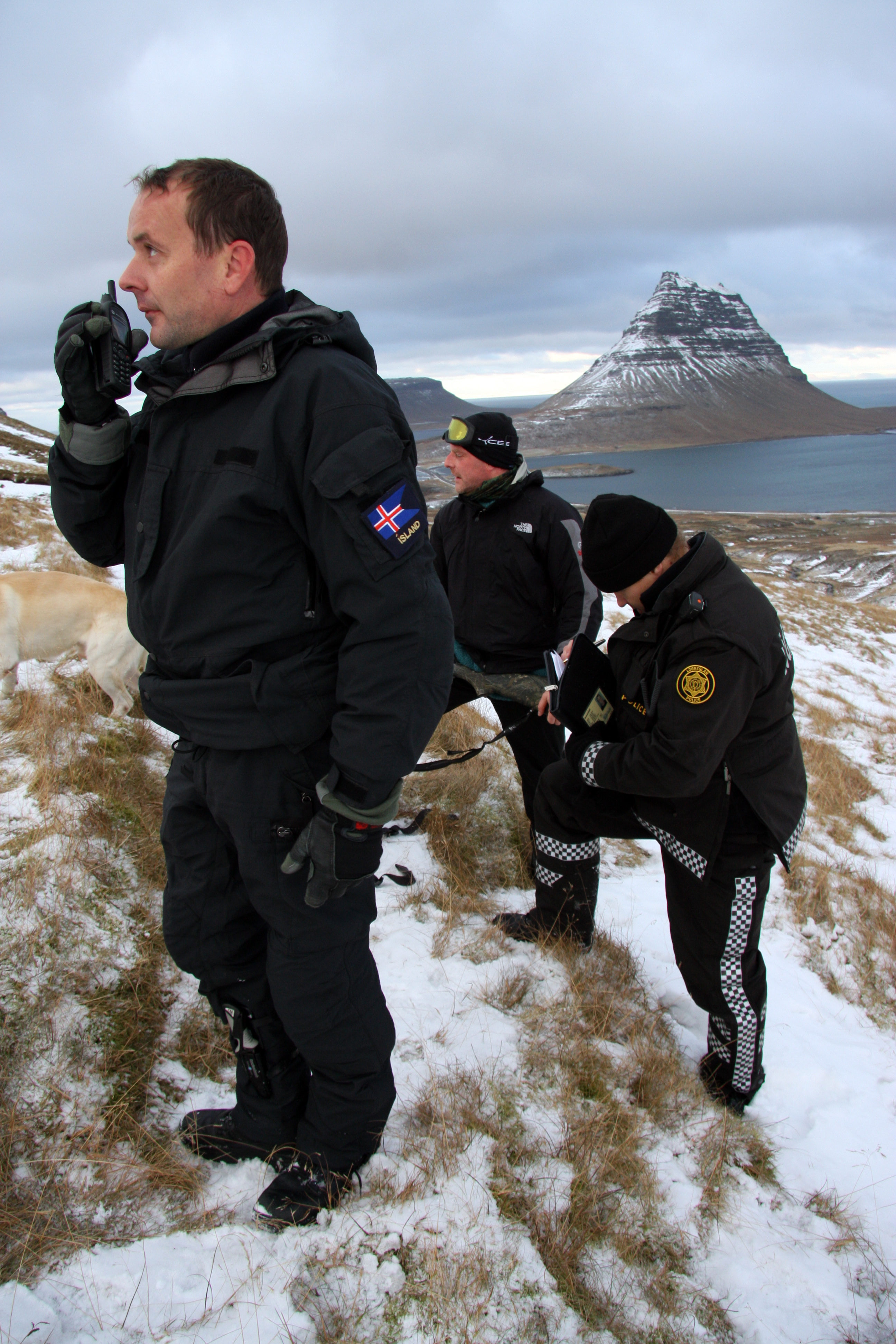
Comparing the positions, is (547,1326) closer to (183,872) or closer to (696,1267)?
(696,1267)

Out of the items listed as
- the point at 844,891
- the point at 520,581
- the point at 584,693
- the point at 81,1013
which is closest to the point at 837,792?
the point at 844,891

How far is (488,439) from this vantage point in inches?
150

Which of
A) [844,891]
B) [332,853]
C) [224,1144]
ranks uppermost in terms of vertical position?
[332,853]

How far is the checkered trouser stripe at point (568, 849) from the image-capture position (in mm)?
3297

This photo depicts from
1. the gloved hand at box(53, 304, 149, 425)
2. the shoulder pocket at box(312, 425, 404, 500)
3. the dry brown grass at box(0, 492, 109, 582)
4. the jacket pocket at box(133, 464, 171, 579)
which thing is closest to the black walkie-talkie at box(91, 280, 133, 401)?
the gloved hand at box(53, 304, 149, 425)

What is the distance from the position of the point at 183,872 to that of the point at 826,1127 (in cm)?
279

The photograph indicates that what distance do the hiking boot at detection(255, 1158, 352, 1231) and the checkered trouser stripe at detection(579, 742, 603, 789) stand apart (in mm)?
1570

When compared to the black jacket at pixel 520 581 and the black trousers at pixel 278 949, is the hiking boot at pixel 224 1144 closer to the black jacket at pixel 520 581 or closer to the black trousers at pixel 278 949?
the black trousers at pixel 278 949

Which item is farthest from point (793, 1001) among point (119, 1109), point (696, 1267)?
point (119, 1109)

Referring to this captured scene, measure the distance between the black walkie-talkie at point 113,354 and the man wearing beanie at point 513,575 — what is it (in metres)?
2.26

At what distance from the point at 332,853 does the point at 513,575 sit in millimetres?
2466

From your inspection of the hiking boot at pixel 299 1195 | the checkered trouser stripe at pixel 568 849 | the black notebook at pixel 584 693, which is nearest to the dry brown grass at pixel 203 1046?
the hiking boot at pixel 299 1195

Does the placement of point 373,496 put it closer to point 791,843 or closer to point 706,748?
point 706,748

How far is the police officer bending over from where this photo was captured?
1604 mm
